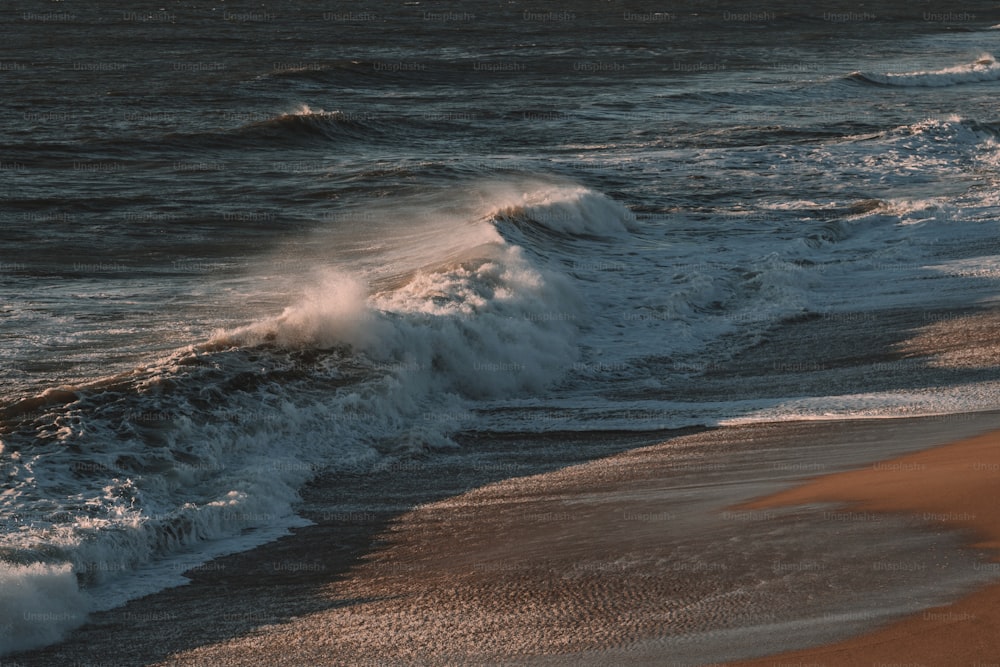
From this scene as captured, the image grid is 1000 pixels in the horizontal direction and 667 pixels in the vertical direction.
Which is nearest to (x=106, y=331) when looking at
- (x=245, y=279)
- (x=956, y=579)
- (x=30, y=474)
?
(x=245, y=279)

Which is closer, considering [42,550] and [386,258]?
[42,550]

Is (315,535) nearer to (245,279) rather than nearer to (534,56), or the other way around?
(245,279)

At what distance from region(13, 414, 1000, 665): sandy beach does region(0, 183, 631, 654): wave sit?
15.2 inches

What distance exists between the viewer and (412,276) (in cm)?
1369

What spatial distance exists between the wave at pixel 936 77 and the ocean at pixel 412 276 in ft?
1.66

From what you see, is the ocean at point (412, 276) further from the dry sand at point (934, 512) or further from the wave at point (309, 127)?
the dry sand at point (934, 512)

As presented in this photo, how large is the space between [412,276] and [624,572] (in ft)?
26.0

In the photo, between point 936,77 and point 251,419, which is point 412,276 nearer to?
point 251,419

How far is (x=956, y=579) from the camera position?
5.54 metres

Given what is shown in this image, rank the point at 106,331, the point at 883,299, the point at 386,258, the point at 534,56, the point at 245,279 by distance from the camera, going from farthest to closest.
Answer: the point at 534,56
the point at 386,258
the point at 245,279
the point at 883,299
the point at 106,331

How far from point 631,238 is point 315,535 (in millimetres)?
10242

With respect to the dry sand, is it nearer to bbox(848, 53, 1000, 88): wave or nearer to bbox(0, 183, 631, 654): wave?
bbox(0, 183, 631, 654): wave

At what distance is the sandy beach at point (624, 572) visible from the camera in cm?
529

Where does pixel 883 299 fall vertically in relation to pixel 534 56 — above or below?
below
